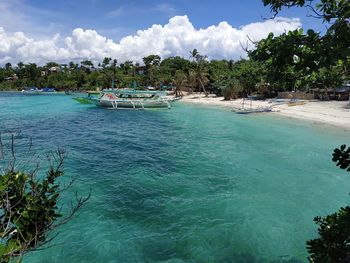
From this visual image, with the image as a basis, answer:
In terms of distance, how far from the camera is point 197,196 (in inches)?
460

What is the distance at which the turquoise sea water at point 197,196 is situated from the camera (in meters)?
8.17

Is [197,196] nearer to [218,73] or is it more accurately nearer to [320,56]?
[320,56]

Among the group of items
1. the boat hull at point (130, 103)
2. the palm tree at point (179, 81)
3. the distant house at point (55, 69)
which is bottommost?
the boat hull at point (130, 103)

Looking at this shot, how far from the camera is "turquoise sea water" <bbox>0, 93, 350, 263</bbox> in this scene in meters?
8.17

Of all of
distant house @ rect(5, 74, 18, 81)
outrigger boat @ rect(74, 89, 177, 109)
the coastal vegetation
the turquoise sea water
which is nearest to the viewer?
the coastal vegetation

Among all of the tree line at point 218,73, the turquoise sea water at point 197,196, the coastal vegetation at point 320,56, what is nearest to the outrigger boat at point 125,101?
the tree line at point 218,73

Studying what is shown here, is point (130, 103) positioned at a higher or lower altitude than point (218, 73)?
lower

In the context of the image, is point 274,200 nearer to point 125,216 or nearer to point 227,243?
point 227,243

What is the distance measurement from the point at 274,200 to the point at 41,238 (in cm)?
950

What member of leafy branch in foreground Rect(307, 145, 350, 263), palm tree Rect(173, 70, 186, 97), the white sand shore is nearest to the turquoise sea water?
leafy branch in foreground Rect(307, 145, 350, 263)

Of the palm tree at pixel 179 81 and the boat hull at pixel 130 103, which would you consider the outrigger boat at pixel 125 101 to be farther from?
the palm tree at pixel 179 81

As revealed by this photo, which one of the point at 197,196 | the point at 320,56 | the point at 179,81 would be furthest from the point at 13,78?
the point at 320,56

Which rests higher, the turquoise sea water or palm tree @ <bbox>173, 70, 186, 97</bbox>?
palm tree @ <bbox>173, 70, 186, 97</bbox>

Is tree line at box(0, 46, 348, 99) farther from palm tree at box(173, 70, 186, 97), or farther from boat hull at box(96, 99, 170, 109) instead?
boat hull at box(96, 99, 170, 109)
